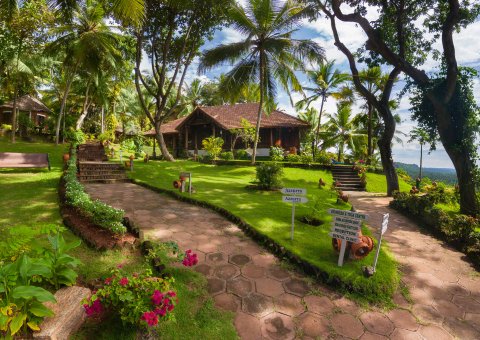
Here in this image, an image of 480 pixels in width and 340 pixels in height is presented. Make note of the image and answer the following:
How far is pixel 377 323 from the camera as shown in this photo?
370 cm

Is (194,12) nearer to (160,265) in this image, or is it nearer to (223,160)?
(223,160)

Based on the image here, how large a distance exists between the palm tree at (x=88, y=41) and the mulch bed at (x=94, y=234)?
571 inches

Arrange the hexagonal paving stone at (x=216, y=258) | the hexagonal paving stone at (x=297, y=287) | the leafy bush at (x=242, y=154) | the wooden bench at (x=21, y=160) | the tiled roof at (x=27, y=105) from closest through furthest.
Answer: the hexagonal paving stone at (x=297, y=287), the hexagonal paving stone at (x=216, y=258), the wooden bench at (x=21, y=160), the leafy bush at (x=242, y=154), the tiled roof at (x=27, y=105)

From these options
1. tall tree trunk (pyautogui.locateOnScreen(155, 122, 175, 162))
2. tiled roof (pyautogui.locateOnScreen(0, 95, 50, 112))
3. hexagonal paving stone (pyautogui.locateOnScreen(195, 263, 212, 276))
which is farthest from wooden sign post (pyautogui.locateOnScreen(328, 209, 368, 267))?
tiled roof (pyautogui.locateOnScreen(0, 95, 50, 112))

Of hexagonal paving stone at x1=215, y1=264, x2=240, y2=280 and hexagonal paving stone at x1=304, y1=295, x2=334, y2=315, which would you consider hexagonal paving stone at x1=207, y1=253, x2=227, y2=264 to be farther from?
hexagonal paving stone at x1=304, y1=295, x2=334, y2=315

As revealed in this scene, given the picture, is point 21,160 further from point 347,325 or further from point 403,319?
point 403,319

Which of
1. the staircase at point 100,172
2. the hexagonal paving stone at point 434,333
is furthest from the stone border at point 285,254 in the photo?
the staircase at point 100,172

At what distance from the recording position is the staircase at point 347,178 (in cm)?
1531

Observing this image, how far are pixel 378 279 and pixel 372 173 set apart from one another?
1494 cm

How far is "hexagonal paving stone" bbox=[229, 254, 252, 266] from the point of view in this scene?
489 centimetres

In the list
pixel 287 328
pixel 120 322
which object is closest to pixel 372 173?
pixel 287 328

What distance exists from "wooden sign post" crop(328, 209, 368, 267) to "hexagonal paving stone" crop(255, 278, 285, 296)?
4.05 ft

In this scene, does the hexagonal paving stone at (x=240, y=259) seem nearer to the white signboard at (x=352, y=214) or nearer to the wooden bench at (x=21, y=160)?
the white signboard at (x=352, y=214)

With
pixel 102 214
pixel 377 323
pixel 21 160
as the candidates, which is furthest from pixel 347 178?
pixel 21 160
